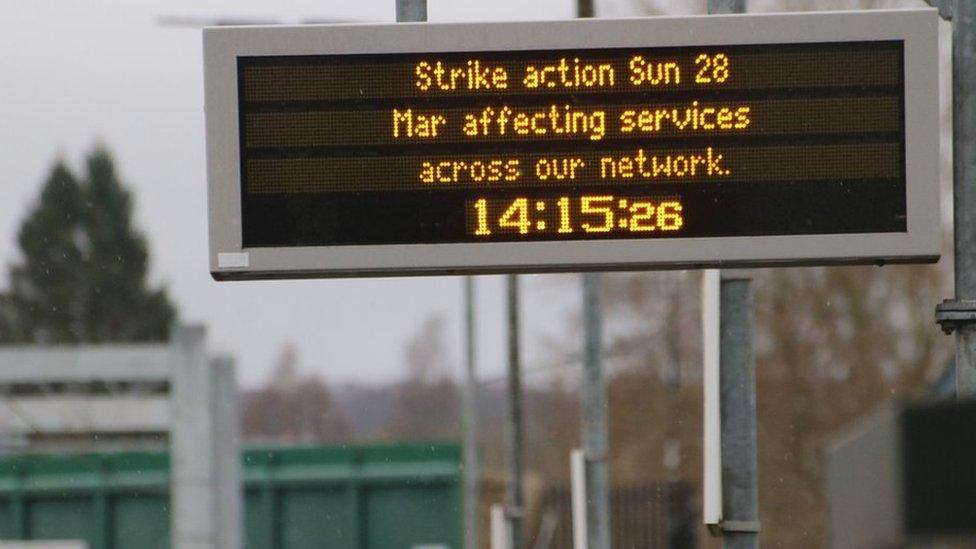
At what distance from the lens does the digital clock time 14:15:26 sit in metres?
8.05

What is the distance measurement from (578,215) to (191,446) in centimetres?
1796

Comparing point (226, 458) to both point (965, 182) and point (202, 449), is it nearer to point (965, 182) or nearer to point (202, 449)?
point (202, 449)

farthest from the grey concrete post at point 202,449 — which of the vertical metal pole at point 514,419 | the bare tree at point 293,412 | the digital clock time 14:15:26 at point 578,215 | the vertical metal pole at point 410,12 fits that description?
the bare tree at point 293,412

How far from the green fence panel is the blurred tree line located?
6919cm

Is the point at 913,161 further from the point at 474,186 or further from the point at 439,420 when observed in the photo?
the point at 439,420

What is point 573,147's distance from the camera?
26.7ft

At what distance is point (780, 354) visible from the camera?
1293 inches

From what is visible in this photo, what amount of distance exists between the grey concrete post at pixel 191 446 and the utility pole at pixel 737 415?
15287 millimetres

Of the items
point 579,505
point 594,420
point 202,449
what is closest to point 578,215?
point 579,505

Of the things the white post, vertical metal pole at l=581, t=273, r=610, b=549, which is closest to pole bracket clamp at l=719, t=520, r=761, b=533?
the white post

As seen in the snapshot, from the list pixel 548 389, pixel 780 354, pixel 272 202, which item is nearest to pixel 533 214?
pixel 272 202

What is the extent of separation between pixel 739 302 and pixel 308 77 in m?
2.61

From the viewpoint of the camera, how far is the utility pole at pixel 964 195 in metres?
8.34

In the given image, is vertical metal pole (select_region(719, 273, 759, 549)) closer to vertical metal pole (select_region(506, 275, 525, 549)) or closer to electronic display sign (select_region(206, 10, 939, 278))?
electronic display sign (select_region(206, 10, 939, 278))
